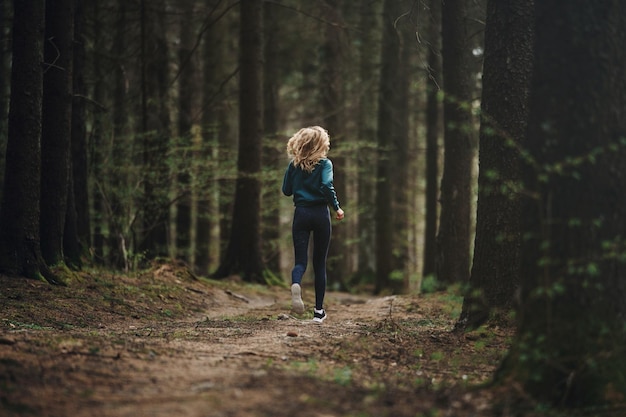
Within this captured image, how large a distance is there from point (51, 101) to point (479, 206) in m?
7.16

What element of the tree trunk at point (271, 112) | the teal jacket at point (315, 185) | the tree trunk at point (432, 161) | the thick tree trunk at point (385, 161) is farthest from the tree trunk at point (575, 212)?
the tree trunk at point (271, 112)

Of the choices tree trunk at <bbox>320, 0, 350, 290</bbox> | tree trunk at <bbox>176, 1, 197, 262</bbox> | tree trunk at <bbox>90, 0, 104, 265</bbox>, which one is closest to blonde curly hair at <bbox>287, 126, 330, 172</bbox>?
tree trunk at <bbox>90, 0, 104, 265</bbox>

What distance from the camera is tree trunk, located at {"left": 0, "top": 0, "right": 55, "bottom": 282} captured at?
960 cm

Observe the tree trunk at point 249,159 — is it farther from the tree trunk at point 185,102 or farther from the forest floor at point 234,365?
the forest floor at point 234,365

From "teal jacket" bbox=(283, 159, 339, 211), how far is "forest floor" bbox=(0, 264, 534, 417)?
4.92 feet

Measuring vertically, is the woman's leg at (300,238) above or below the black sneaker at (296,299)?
above

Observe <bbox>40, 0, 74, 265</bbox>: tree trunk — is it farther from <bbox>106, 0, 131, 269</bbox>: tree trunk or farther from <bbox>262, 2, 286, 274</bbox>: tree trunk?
<bbox>262, 2, 286, 274</bbox>: tree trunk

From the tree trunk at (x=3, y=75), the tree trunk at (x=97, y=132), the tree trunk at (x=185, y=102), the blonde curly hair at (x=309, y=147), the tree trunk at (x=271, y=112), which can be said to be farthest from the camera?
the tree trunk at (x=271, y=112)

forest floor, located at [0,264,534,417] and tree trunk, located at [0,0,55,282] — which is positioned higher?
tree trunk, located at [0,0,55,282]

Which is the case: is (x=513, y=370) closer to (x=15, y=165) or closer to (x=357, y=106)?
(x=15, y=165)

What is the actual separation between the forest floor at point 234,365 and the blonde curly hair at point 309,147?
6.43ft

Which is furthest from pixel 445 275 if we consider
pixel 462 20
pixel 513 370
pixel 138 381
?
pixel 138 381

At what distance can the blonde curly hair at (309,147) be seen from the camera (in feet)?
27.5

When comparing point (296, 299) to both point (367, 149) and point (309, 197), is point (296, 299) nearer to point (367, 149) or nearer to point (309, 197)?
point (309, 197)
